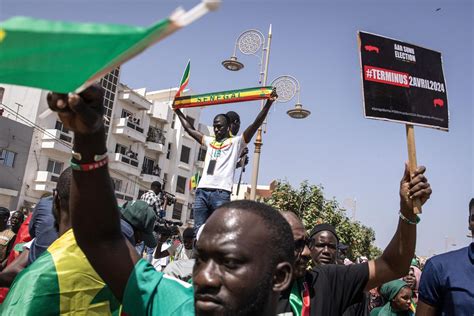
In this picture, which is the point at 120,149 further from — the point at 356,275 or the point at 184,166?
the point at 356,275

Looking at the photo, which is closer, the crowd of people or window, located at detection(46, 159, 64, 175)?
the crowd of people

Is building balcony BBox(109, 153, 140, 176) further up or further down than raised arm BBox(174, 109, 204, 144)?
further up

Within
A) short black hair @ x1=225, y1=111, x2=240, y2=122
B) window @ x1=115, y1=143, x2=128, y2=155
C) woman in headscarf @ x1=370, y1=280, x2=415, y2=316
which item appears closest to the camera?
woman in headscarf @ x1=370, y1=280, x2=415, y2=316

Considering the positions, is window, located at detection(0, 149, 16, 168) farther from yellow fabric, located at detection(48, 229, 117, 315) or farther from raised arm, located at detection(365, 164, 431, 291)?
raised arm, located at detection(365, 164, 431, 291)

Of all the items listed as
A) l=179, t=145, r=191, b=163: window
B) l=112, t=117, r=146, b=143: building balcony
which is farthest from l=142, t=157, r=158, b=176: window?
l=179, t=145, r=191, b=163: window

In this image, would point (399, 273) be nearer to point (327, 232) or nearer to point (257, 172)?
point (327, 232)

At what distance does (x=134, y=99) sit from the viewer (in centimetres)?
3809

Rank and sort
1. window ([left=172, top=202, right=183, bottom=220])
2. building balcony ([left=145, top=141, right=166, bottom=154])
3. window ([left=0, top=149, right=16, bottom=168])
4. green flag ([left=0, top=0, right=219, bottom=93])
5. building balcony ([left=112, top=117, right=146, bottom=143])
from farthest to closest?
window ([left=172, top=202, right=183, bottom=220]) < building balcony ([left=145, top=141, right=166, bottom=154]) < building balcony ([left=112, top=117, right=146, bottom=143]) < window ([left=0, top=149, right=16, bottom=168]) < green flag ([left=0, top=0, right=219, bottom=93])

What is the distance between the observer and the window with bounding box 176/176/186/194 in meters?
42.6

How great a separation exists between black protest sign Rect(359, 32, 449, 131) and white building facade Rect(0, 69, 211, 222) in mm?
29838

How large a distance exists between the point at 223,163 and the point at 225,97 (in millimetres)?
807

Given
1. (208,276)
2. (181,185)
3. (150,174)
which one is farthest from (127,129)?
(208,276)

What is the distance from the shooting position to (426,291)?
3.40 meters

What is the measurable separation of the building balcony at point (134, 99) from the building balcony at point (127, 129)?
1.50m
